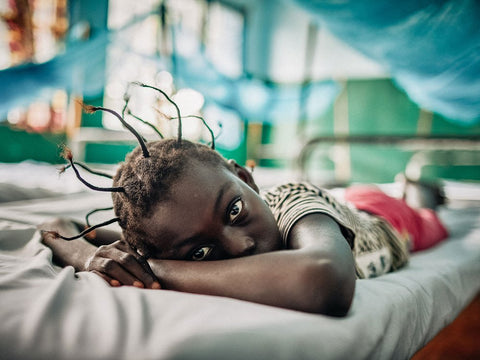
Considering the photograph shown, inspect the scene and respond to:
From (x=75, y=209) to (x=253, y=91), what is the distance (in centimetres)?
252

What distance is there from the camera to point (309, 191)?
0.81 m

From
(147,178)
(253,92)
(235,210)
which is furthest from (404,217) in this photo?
(253,92)

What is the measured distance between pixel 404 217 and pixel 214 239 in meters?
1.06

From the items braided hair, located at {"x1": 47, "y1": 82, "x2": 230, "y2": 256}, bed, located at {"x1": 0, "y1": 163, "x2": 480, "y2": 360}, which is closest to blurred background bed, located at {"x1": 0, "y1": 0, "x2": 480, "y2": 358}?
bed, located at {"x1": 0, "y1": 163, "x2": 480, "y2": 360}

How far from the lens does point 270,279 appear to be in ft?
1.72

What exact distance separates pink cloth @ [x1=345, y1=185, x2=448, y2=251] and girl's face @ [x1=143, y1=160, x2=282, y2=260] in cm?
83

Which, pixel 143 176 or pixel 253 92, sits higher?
pixel 253 92

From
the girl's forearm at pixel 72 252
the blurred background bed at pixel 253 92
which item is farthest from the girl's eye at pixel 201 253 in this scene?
the girl's forearm at pixel 72 252

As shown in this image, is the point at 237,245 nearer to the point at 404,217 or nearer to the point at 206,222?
the point at 206,222

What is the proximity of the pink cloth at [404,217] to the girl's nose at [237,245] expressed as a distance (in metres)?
0.85

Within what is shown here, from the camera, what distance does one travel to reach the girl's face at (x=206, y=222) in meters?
0.59

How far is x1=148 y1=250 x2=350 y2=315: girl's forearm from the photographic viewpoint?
1.64 ft

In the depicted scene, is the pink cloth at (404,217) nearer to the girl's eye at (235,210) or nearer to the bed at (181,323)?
the bed at (181,323)

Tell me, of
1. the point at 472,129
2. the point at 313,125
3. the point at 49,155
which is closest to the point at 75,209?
the point at 49,155
